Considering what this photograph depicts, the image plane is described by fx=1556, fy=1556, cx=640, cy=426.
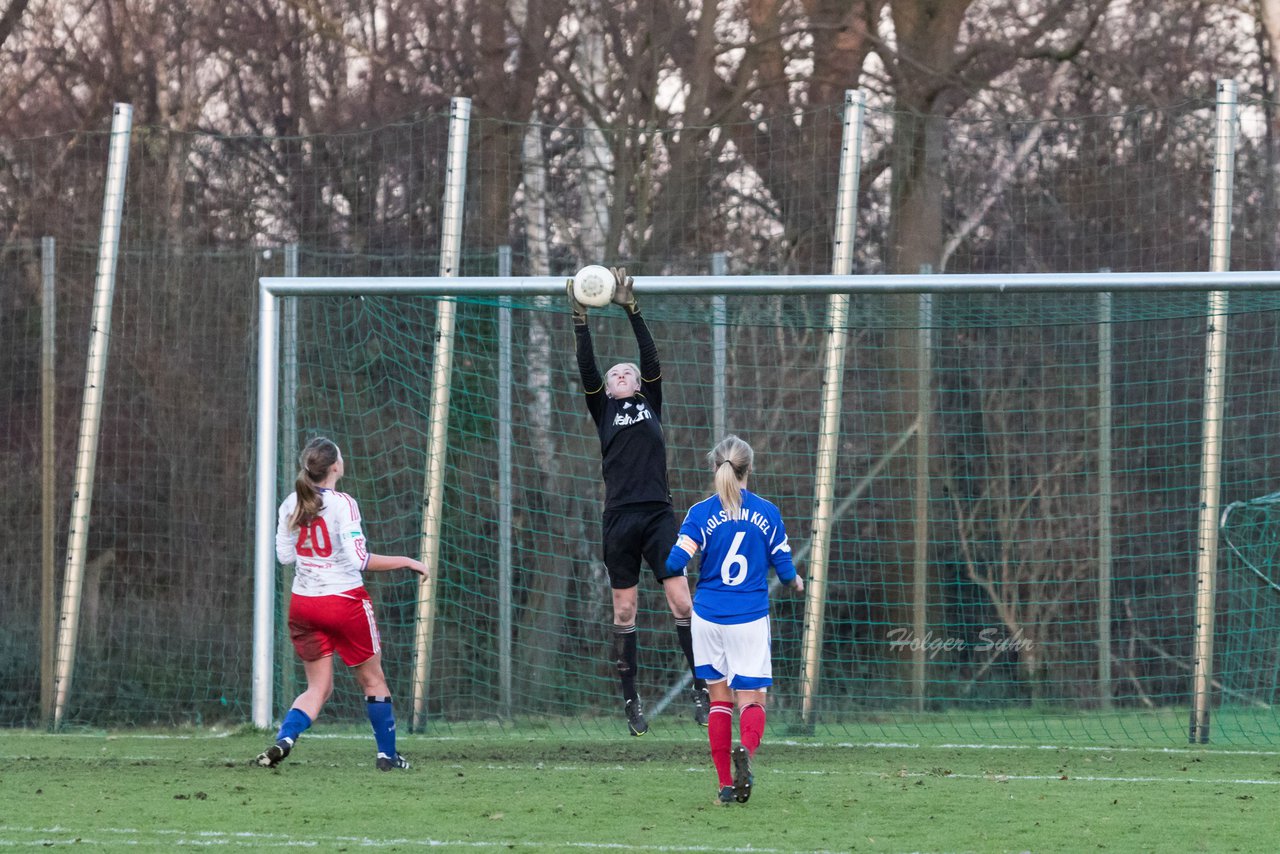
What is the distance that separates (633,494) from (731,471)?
70.8 inches

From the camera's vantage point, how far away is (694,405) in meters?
10.7

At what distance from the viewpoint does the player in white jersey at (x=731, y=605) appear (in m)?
6.06

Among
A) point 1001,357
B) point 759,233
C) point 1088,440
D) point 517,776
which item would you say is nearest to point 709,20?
point 759,233

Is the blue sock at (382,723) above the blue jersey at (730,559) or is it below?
below

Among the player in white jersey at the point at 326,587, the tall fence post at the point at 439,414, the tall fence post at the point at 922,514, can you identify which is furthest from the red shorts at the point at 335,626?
the tall fence post at the point at 922,514

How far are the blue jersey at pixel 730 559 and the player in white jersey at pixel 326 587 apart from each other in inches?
55.1

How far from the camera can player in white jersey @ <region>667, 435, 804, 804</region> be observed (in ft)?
19.9

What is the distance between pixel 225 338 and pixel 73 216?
1.94 meters

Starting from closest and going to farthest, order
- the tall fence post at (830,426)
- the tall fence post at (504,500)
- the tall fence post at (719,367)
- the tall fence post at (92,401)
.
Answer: the tall fence post at (830,426), the tall fence post at (92,401), the tall fence post at (504,500), the tall fence post at (719,367)

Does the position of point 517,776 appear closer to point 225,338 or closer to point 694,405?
point 694,405

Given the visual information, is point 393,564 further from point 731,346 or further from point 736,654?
point 731,346

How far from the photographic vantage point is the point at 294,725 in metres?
6.96

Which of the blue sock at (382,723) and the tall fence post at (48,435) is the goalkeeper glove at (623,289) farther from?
the tall fence post at (48,435)

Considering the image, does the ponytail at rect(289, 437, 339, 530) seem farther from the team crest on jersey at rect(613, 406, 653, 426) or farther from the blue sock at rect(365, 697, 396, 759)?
the team crest on jersey at rect(613, 406, 653, 426)
